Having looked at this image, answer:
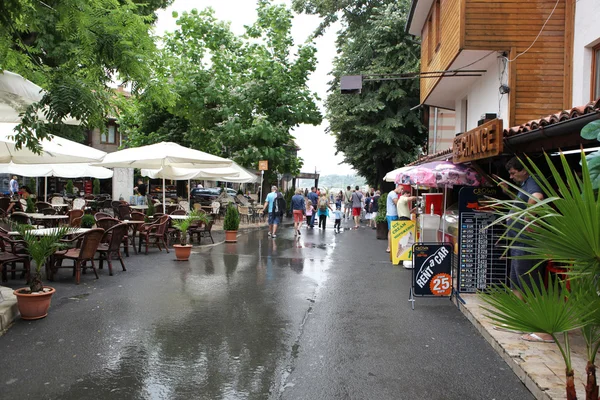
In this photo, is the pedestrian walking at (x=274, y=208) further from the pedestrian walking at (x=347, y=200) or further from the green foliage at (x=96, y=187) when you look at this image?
the green foliage at (x=96, y=187)

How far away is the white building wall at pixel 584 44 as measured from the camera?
9344 millimetres

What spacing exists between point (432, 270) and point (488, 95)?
6932 millimetres

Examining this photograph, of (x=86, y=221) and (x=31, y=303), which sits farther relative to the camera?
(x=86, y=221)

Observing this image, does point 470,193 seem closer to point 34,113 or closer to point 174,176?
point 34,113

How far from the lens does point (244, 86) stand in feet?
71.5

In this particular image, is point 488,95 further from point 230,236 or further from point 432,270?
point 230,236

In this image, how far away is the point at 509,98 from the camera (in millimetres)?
10758

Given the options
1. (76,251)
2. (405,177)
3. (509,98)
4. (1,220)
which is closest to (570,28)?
(509,98)

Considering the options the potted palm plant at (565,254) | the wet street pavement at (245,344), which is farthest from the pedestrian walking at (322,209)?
the potted palm plant at (565,254)

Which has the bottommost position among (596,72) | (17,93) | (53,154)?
(53,154)

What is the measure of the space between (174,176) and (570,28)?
Answer: 45.1 feet

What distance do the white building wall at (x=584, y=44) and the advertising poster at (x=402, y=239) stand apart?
175 inches

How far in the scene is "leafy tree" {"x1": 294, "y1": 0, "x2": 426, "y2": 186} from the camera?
2377 cm

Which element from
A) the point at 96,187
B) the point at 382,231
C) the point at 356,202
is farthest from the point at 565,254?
the point at 96,187
